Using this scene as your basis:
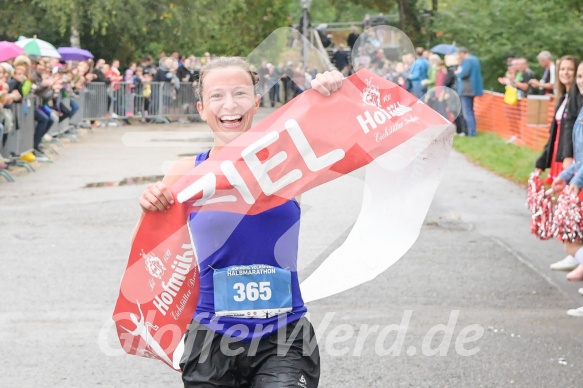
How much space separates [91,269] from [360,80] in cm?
611

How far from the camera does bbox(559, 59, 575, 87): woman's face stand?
995cm

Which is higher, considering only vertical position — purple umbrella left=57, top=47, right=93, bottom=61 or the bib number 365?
the bib number 365

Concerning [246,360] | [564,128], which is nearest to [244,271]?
[246,360]

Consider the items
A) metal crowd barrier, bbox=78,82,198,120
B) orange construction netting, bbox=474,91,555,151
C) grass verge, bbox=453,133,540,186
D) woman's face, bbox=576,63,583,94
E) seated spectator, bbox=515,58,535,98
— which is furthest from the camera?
metal crowd barrier, bbox=78,82,198,120

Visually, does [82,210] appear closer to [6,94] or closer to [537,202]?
[6,94]

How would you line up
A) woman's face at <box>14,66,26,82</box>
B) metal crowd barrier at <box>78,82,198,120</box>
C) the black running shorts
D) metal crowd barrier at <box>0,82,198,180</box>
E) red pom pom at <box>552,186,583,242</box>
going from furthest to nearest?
metal crowd barrier at <box>78,82,198,120</box>, metal crowd barrier at <box>0,82,198,180</box>, woman's face at <box>14,66,26,82</box>, red pom pom at <box>552,186,583,242</box>, the black running shorts

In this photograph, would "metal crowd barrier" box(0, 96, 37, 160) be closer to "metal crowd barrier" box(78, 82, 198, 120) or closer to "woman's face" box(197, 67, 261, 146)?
"metal crowd barrier" box(78, 82, 198, 120)

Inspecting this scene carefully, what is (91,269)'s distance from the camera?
9711mm

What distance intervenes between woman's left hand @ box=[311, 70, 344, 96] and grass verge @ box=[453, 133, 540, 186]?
1272 cm

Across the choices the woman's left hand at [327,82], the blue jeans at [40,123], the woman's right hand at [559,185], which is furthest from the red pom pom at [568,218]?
the blue jeans at [40,123]

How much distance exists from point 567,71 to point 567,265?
5.69 feet

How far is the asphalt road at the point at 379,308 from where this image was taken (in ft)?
21.1

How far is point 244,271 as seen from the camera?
147 inches

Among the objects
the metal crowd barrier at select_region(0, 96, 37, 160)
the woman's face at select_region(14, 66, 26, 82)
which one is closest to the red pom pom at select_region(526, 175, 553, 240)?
the metal crowd barrier at select_region(0, 96, 37, 160)
